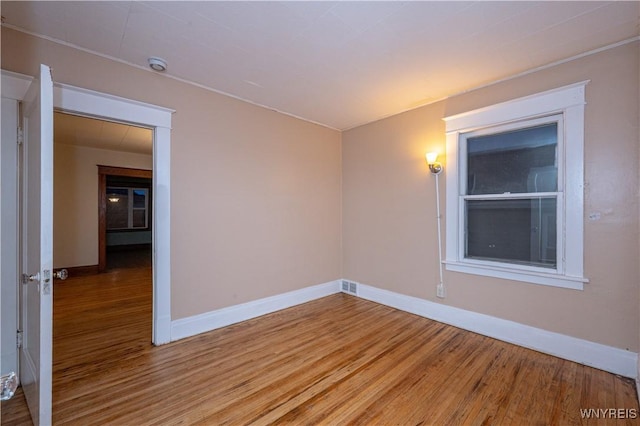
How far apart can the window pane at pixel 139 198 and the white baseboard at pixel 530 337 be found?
9.54 m

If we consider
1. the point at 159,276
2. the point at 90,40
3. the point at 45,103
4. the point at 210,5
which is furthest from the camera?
the point at 159,276

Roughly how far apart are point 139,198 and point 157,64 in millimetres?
8750

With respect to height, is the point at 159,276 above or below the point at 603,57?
below

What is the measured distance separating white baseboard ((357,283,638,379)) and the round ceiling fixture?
3.64 m

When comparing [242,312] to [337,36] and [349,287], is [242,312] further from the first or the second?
[337,36]

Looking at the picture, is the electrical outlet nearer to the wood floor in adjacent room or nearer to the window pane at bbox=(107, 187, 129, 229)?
the wood floor in adjacent room

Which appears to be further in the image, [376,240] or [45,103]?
[376,240]

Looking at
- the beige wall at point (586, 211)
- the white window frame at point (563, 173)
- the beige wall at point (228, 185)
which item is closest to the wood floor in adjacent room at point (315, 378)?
the beige wall at point (586, 211)

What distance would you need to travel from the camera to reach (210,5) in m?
1.81

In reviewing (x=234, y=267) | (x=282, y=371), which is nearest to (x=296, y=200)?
(x=234, y=267)

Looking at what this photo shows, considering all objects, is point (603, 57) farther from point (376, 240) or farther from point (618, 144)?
point (376, 240)

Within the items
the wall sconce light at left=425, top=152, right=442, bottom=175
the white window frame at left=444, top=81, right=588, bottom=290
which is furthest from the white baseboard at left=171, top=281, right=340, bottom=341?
the wall sconce light at left=425, top=152, right=442, bottom=175

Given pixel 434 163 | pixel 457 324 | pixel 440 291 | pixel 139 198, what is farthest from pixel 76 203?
pixel 457 324

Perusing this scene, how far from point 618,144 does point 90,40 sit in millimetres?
4318
